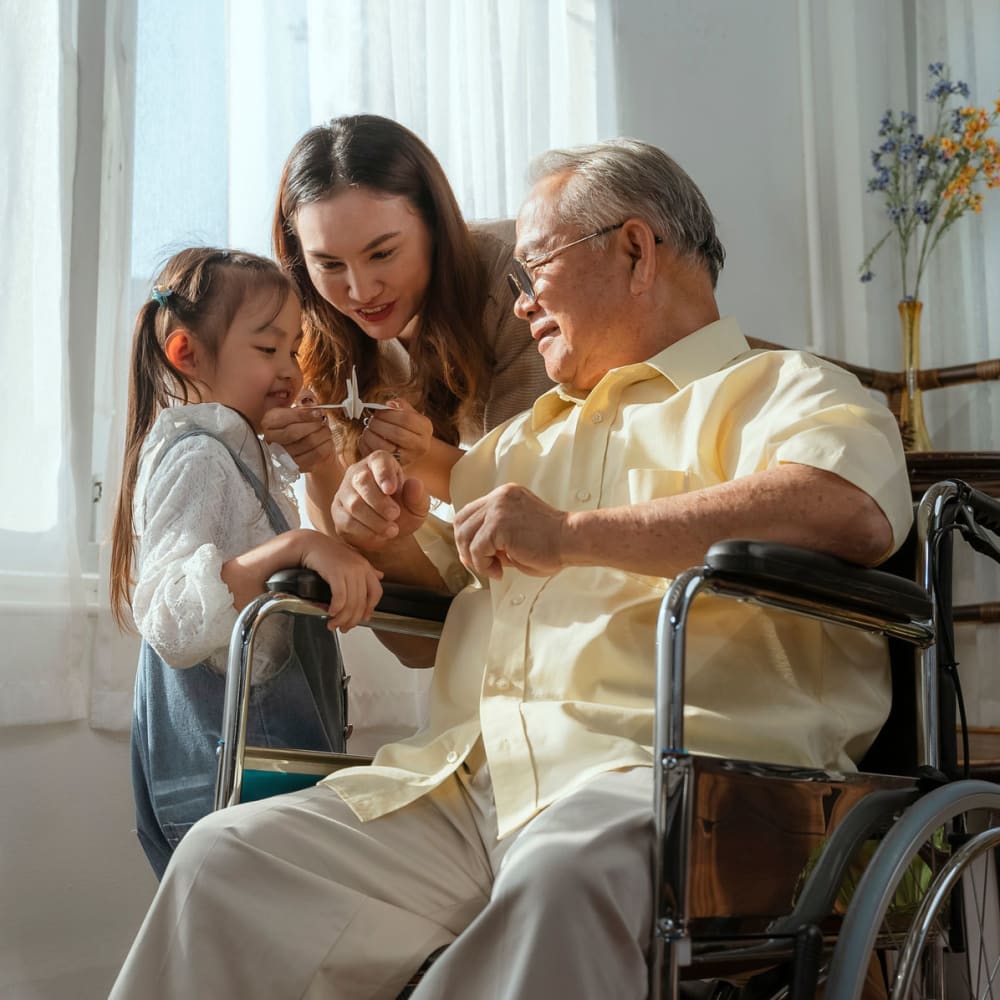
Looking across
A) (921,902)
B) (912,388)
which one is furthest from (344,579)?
(912,388)

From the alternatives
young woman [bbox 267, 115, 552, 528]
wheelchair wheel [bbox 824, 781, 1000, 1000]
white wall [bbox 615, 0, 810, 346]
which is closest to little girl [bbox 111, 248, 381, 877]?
young woman [bbox 267, 115, 552, 528]

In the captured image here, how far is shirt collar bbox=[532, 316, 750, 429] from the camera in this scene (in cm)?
152

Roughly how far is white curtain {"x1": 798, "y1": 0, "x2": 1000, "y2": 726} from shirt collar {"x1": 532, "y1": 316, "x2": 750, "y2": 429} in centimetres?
186

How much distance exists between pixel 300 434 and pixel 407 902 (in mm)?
686

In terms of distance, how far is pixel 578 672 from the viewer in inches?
53.1

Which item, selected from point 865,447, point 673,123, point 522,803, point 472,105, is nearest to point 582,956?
point 522,803

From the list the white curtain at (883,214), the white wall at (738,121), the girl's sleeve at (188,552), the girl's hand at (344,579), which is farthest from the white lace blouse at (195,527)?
the white curtain at (883,214)

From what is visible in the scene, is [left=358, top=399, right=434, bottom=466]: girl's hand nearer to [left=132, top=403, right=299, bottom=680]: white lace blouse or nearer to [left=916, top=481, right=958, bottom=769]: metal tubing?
[left=132, top=403, right=299, bottom=680]: white lace blouse

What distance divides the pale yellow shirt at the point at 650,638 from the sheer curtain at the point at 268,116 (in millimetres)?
902

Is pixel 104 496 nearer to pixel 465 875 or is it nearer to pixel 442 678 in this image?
pixel 442 678

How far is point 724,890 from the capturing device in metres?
1.06

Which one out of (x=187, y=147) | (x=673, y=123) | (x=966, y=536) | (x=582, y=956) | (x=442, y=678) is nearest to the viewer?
(x=582, y=956)

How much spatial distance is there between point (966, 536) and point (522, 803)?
57cm

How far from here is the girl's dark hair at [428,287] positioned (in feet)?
6.43
